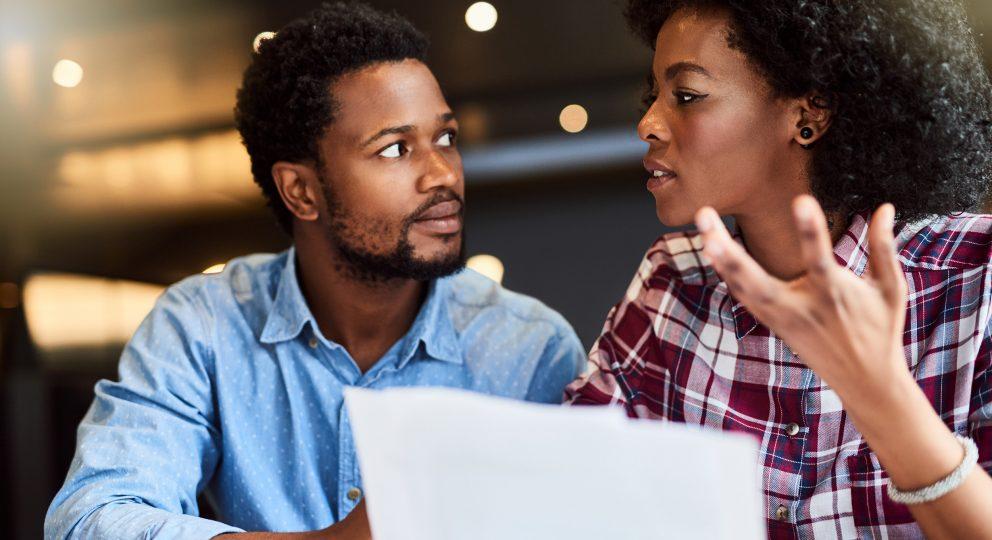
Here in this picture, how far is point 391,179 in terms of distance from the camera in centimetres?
138

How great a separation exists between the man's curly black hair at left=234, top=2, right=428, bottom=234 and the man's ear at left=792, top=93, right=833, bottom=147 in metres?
0.65

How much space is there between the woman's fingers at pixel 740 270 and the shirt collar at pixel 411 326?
2.60ft

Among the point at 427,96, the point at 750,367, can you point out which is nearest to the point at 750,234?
the point at 750,367

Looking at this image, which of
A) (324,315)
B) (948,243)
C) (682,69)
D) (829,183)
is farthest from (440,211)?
(948,243)

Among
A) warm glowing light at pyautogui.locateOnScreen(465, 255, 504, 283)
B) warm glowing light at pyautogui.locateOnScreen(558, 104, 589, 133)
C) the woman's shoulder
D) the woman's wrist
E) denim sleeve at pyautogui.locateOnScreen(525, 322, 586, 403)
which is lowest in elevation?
denim sleeve at pyautogui.locateOnScreen(525, 322, 586, 403)

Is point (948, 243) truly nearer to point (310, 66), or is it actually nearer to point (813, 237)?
point (813, 237)

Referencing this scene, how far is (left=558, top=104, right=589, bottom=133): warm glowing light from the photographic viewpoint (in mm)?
2074

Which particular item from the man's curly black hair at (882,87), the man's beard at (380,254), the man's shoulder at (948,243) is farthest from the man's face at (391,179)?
the man's shoulder at (948,243)

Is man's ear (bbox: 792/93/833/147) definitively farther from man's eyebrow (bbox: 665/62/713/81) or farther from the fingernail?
the fingernail

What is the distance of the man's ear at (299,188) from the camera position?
1.47 meters

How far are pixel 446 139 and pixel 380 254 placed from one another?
0.73 ft

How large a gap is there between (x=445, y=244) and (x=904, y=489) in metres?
0.80

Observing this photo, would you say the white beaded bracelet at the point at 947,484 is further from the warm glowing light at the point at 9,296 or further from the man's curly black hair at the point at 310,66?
the warm glowing light at the point at 9,296

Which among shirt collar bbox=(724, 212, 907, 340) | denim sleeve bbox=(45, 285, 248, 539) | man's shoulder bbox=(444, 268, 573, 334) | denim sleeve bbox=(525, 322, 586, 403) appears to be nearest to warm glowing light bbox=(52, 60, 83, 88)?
denim sleeve bbox=(45, 285, 248, 539)
